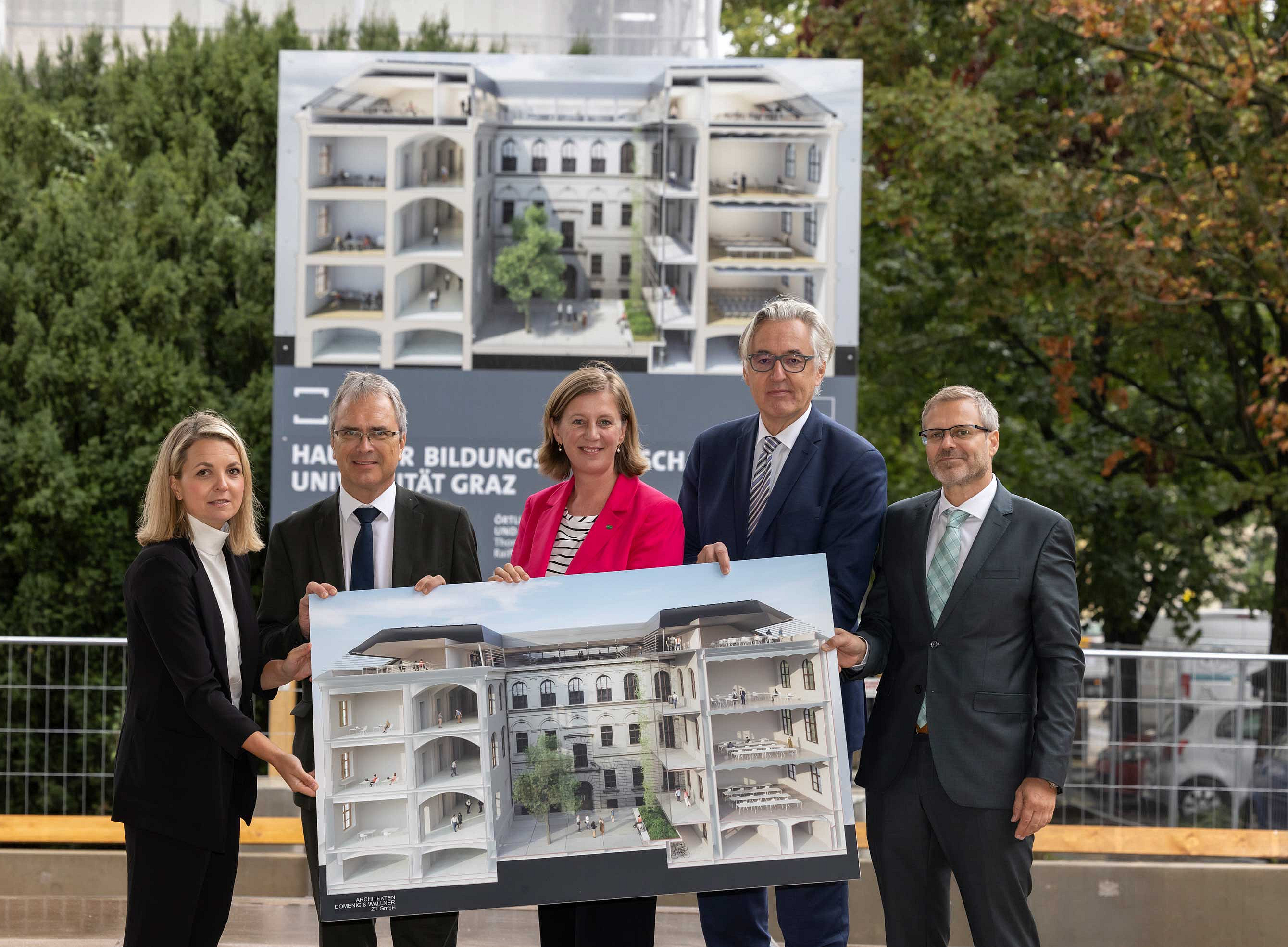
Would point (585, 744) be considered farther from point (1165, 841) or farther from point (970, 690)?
point (1165, 841)

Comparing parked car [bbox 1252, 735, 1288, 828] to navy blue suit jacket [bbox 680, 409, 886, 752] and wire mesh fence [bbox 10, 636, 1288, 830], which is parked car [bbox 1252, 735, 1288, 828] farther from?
navy blue suit jacket [bbox 680, 409, 886, 752]

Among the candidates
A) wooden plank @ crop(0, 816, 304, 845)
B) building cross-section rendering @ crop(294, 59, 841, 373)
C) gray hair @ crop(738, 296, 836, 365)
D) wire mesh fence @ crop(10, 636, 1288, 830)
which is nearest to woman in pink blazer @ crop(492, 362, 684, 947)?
gray hair @ crop(738, 296, 836, 365)

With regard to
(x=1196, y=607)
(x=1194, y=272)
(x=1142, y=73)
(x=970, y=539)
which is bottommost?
(x=1196, y=607)

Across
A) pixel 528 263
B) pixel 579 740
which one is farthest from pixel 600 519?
pixel 528 263

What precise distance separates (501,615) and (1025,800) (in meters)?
1.50

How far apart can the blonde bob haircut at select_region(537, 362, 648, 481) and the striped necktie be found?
0.33 m

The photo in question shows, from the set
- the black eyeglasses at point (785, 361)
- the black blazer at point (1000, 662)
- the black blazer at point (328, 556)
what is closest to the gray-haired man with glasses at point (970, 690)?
the black blazer at point (1000, 662)

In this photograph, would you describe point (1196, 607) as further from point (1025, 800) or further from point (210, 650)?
point (210, 650)

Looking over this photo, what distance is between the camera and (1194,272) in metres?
10.2

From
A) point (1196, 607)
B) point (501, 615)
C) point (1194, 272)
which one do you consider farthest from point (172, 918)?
point (1196, 607)

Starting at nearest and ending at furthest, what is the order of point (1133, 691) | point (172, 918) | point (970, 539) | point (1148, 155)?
point (172, 918)
point (970, 539)
point (1133, 691)
point (1148, 155)

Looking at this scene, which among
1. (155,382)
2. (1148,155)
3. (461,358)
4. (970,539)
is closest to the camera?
(970,539)

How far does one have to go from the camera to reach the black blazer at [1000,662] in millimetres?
3459

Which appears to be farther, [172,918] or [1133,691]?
[1133,691]
